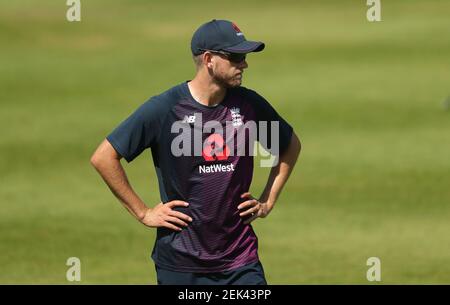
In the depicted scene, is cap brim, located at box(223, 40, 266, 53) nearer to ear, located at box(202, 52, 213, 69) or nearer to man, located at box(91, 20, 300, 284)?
man, located at box(91, 20, 300, 284)

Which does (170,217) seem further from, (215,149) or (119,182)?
(215,149)

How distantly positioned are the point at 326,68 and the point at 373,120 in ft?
13.1

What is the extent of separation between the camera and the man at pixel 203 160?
10055 mm

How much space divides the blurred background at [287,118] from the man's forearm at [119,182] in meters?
4.03

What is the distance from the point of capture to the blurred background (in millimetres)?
15383

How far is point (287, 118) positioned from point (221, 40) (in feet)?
38.7

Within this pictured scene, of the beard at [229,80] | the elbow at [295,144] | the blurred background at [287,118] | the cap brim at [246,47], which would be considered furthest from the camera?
the blurred background at [287,118]

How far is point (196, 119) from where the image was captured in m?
10.1

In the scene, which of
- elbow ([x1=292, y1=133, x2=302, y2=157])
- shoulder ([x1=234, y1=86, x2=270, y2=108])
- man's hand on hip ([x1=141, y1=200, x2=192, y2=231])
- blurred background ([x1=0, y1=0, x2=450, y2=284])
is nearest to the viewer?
man's hand on hip ([x1=141, y1=200, x2=192, y2=231])

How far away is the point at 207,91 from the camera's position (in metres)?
10.1

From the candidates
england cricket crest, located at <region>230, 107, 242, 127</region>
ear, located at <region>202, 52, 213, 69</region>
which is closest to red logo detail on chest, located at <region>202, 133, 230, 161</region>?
england cricket crest, located at <region>230, 107, 242, 127</region>

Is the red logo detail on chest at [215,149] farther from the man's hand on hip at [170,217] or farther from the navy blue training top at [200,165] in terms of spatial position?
the man's hand on hip at [170,217]

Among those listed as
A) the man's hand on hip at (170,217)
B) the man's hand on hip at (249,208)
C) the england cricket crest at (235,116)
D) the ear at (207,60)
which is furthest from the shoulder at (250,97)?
the man's hand on hip at (170,217)

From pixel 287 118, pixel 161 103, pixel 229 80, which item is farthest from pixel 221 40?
pixel 287 118
